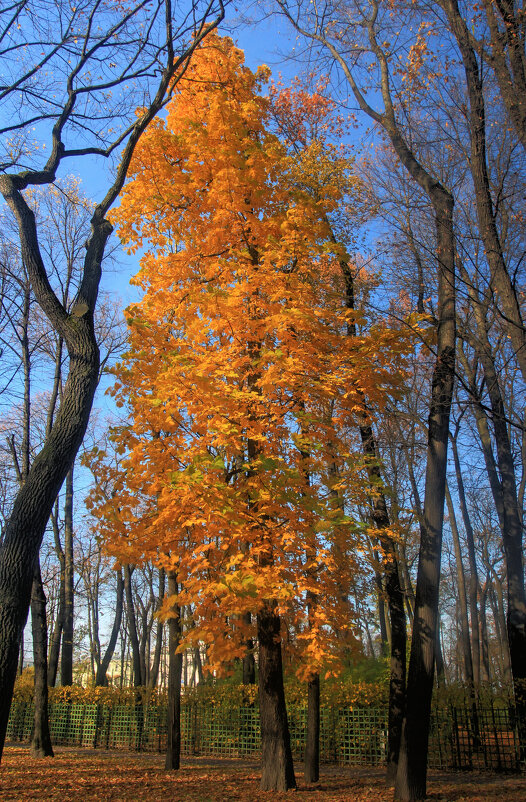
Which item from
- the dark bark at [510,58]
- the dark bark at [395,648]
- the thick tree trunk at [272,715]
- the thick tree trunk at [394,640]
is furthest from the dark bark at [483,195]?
the thick tree trunk at [272,715]

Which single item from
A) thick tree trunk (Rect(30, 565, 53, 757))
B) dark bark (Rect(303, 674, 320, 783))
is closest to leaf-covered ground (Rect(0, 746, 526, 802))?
dark bark (Rect(303, 674, 320, 783))

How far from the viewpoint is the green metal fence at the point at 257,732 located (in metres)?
10.2

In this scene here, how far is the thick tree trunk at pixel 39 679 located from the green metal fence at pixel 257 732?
3.94m

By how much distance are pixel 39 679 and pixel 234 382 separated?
837 cm

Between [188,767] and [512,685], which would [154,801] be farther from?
[512,685]

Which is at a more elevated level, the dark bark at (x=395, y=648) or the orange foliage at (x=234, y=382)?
the orange foliage at (x=234, y=382)

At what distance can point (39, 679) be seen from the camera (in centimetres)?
1119

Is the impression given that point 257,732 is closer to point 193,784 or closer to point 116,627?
point 193,784

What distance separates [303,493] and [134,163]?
516cm

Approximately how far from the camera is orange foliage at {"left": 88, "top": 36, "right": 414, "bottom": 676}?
19.8ft

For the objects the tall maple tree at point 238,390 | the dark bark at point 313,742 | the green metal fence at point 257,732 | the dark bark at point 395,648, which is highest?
the tall maple tree at point 238,390

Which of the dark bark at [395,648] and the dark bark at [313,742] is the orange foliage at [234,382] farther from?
the dark bark at [313,742]

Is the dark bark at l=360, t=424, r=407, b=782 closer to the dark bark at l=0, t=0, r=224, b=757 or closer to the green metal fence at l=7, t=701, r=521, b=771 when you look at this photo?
the green metal fence at l=7, t=701, r=521, b=771

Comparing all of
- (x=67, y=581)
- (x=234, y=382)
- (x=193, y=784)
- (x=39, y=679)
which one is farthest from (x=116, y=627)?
(x=234, y=382)
